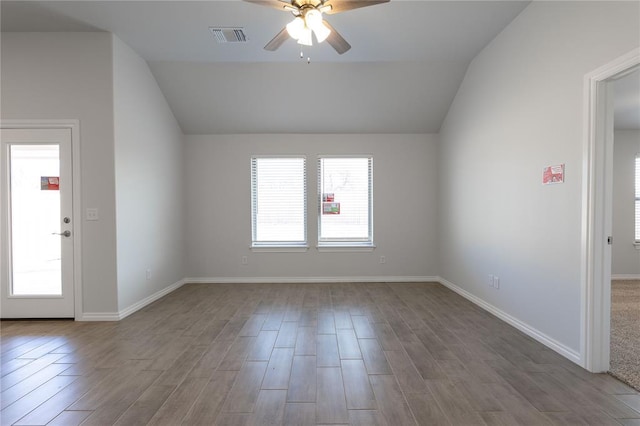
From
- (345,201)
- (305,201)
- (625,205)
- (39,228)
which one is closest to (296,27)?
(305,201)

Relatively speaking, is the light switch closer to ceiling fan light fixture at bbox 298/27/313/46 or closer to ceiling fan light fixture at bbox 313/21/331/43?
ceiling fan light fixture at bbox 298/27/313/46

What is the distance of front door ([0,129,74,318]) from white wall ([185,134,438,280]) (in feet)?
6.87

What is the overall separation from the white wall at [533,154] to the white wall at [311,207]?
1084mm

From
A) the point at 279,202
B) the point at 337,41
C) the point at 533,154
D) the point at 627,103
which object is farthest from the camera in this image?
the point at 279,202

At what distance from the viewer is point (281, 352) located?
3.01m

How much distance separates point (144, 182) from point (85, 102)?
1.18 m

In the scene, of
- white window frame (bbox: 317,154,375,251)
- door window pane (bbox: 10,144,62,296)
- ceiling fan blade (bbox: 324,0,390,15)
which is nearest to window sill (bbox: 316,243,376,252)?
white window frame (bbox: 317,154,375,251)

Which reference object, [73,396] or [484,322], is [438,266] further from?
[73,396]

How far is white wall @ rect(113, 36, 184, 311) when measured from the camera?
4.02 metres

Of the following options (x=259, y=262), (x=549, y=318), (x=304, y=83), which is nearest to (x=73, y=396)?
(x=259, y=262)

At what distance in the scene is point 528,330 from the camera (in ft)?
11.0

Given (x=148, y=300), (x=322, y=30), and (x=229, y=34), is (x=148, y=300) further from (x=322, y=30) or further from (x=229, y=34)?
(x=322, y=30)

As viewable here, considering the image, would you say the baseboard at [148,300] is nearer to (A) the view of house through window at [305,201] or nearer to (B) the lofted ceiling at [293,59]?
(A) the view of house through window at [305,201]

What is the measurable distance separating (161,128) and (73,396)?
387 cm
